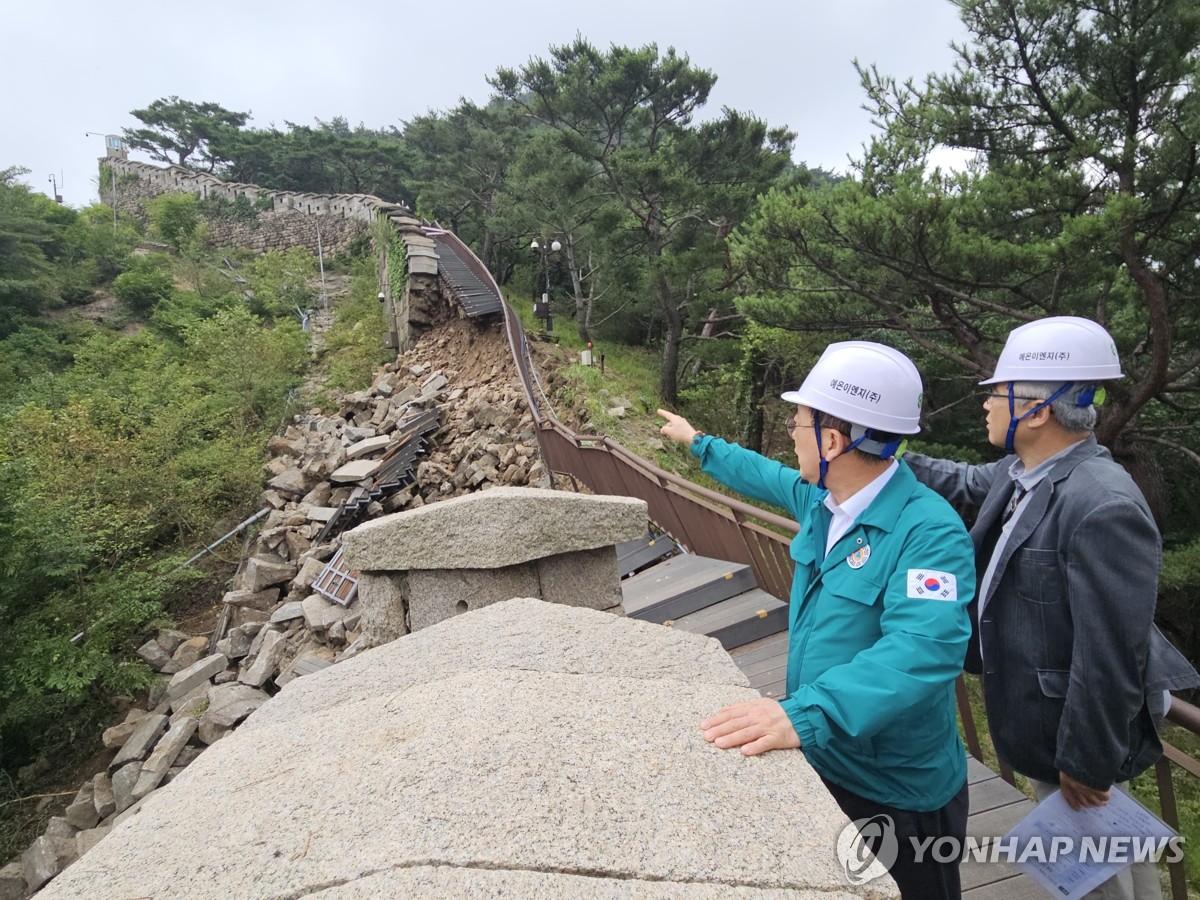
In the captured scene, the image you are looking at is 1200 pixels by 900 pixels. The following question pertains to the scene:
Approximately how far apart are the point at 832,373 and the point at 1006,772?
1989mm

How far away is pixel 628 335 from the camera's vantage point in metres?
22.2

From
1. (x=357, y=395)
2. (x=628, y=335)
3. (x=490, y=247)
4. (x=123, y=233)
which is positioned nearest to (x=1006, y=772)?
(x=357, y=395)

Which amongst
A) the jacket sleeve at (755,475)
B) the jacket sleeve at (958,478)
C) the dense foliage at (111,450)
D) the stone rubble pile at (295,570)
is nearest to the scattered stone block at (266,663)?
the stone rubble pile at (295,570)

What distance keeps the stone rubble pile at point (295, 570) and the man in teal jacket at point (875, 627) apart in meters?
3.33

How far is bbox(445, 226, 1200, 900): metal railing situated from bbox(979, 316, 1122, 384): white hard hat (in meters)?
0.90

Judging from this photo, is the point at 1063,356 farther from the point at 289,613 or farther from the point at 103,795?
the point at 103,795

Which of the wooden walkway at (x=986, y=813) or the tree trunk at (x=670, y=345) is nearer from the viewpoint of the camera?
the wooden walkway at (x=986, y=813)

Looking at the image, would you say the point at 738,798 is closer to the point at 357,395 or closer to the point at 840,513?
the point at 840,513

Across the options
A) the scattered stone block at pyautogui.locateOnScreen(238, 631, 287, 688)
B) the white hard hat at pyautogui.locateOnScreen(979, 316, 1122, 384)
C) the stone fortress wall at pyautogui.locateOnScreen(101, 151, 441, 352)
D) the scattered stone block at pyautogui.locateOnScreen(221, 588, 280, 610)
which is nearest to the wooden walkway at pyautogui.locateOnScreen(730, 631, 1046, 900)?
the white hard hat at pyautogui.locateOnScreen(979, 316, 1122, 384)

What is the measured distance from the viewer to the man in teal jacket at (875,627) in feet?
4.45

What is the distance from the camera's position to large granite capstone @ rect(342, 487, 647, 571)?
2.99 m

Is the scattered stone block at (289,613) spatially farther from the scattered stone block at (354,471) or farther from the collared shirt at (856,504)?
the collared shirt at (856,504)

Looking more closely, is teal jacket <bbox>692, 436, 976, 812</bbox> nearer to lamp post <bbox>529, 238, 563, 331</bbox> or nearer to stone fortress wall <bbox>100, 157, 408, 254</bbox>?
lamp post <bbox>529, 238, 563, 331</bbox>

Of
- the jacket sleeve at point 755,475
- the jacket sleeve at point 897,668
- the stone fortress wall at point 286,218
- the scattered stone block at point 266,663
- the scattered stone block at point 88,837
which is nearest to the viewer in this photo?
the jacket sleeve at point 897,668
